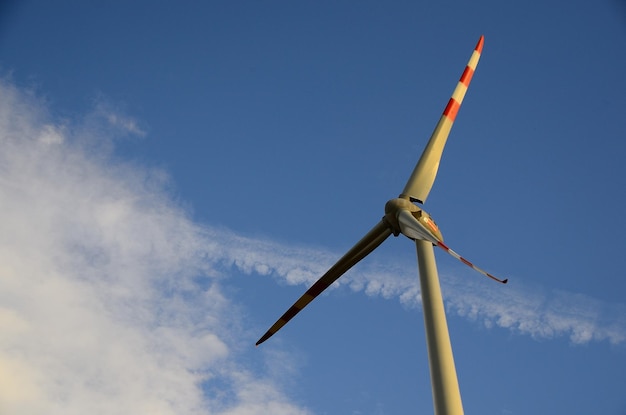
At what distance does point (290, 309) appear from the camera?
25844 millimetres

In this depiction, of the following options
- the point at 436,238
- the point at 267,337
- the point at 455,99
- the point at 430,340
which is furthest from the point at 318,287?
the point at 455,99

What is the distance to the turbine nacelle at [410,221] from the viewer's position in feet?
68.8

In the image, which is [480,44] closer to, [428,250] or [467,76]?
[467,76]

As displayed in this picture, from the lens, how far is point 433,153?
25266 mm

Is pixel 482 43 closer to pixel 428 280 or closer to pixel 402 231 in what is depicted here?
pixel 402 231

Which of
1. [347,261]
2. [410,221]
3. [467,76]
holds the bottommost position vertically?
[410,221]

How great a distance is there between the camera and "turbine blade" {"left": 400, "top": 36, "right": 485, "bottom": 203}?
24109mm

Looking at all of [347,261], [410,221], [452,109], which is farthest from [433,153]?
[347,261]

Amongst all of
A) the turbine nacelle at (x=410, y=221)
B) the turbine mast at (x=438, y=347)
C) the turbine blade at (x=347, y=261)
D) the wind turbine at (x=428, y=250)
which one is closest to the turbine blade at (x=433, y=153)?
the wind turbine at (x=428, y=250)

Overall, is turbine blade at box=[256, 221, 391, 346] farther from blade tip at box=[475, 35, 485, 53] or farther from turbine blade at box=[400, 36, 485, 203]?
blade tip at box=[475, 35, 485, 53]

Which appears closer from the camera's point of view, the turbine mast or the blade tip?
the turbine mast

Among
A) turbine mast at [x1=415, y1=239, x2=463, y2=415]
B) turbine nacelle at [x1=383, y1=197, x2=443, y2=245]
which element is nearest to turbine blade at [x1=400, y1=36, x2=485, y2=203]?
turbine nacelle at [x1=383, y1=197, x2=443, y2=245]

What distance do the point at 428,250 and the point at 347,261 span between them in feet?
13.1

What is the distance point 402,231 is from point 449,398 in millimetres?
7859
